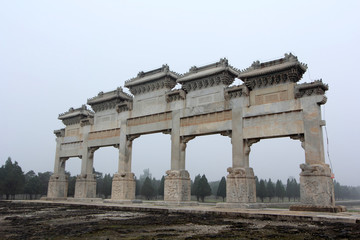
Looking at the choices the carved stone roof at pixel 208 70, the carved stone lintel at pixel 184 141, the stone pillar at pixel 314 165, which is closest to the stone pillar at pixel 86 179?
the carved stone lintel at pixel 184 141

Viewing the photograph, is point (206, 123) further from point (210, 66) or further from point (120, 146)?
point (120, 146)

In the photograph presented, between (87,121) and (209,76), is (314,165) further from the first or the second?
(87,121)

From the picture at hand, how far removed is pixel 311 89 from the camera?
1625cm

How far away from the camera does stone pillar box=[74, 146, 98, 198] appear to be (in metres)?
25.8

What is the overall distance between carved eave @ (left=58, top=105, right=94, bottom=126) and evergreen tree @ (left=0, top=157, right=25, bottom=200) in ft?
61.2

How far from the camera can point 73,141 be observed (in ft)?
92.9

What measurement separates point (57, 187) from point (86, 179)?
4.42m

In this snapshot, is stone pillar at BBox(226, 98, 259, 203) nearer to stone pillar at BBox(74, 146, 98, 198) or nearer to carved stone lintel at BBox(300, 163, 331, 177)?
carved stone lintel at BBox(300, 163, 331, 177)

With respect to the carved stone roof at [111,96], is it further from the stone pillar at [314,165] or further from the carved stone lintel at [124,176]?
the stone pillar at [314,165]

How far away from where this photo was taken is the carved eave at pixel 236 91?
60.5ft

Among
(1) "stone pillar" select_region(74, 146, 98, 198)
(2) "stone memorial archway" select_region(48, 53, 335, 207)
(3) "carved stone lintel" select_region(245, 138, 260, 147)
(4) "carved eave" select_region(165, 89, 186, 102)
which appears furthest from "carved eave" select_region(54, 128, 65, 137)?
(3) "carved stone lintel" select_region(245, 138, 260, 147)

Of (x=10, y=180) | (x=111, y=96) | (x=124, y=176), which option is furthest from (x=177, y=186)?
(x=10, y=180)

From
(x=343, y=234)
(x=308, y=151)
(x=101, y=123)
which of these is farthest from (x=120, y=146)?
(x=343, y=234)

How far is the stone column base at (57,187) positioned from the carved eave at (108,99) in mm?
7652
